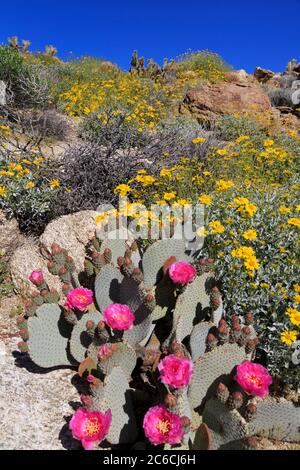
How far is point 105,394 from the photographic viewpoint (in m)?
2.07

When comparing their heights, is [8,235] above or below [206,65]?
below

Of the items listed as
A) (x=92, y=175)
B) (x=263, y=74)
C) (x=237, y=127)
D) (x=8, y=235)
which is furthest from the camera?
(x=263, y=74)

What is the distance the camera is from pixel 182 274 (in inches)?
102

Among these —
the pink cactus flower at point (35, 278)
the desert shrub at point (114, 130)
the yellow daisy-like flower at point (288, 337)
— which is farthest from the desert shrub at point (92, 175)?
the yellow daisy-like flower at point (288, 337)

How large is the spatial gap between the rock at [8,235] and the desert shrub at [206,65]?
1095 centimetres

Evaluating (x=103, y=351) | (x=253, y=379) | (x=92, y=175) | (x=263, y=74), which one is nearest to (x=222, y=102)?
(x=92, y=175)

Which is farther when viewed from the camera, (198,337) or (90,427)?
(198,337)

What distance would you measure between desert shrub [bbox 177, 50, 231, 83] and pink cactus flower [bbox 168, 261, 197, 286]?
40.1 ft

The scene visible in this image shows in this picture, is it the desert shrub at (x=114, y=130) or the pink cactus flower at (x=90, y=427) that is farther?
the desert shrub at (x=114, y=130)

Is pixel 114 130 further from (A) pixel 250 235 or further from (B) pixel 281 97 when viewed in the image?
(B) pixel 281 97

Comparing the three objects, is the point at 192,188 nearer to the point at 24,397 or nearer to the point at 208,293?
the point at 208,293

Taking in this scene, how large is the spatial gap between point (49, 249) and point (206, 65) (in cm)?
1469

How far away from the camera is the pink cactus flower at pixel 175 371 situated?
192 centimetres

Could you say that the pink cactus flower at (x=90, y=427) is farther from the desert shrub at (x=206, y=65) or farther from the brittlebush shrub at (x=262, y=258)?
the desert shrub at (x=206, y=65)
